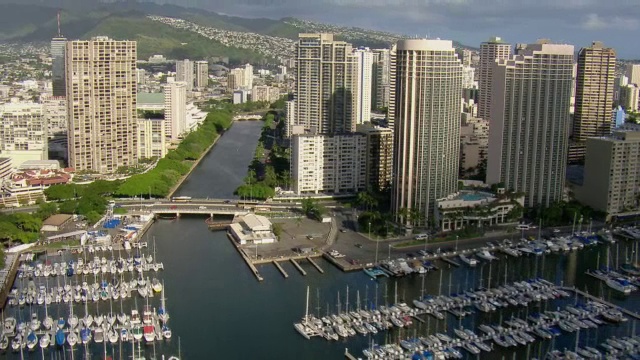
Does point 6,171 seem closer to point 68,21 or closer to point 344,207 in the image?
point 344,207

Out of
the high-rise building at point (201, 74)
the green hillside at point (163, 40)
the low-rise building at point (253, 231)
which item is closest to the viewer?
the low-rise building at point (253, 231)

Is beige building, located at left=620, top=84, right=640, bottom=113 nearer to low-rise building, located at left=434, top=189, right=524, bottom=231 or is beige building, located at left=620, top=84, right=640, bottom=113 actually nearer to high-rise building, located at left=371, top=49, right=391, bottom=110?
high-rise building, located at left=371, top=49, right=391, bottom=110

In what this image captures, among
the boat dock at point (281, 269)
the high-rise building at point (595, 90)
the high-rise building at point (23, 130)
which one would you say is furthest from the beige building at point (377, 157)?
the high-rise building at point (23, 130)

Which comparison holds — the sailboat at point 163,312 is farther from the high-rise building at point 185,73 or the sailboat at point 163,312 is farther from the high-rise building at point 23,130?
the high-rise building at point 185,73

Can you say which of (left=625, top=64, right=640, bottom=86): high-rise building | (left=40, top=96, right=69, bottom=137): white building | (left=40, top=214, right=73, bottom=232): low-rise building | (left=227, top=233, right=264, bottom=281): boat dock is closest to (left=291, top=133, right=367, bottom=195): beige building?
(left=227, top=233, right=264, bottom=281): boat dock

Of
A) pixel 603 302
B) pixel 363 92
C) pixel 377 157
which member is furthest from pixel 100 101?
pixel 603 302

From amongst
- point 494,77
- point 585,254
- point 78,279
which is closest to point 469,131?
point 494,77
